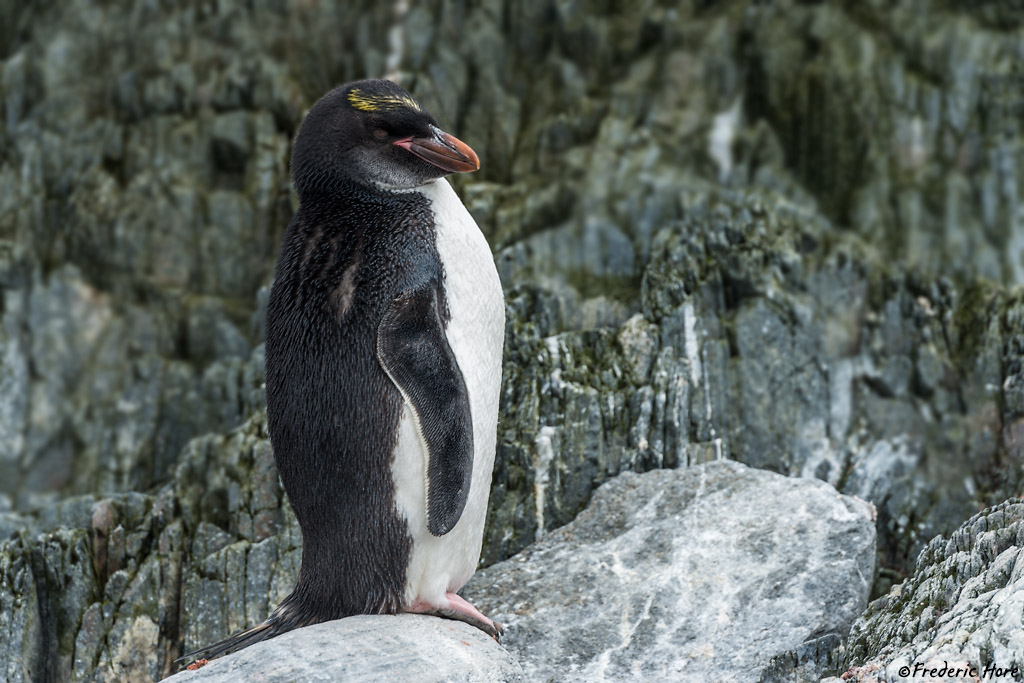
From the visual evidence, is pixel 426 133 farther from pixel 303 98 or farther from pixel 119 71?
pixel 119 71

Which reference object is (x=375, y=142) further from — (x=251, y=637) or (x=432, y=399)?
(x=251, y=637)

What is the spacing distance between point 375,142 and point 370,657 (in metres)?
2.30

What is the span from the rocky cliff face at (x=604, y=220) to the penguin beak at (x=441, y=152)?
3.29 metres

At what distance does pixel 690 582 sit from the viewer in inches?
224

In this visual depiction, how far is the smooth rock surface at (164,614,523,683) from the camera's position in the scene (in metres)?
4.38

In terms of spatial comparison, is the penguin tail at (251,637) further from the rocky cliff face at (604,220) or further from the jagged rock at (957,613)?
the rocky cliff face at (604,220)

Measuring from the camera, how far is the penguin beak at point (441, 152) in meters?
5.13

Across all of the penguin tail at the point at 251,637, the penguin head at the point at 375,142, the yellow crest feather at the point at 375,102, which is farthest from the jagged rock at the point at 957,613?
the yellow crest feather at the point at 375,102

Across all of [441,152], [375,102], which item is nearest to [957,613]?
[441,152]

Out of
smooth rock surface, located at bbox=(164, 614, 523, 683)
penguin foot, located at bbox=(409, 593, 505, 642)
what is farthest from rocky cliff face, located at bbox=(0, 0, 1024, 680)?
smooth rock surface, located at bbox=(164, 614, 523, 683)

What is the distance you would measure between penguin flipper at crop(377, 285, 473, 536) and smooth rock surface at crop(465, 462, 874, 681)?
1.10 metres

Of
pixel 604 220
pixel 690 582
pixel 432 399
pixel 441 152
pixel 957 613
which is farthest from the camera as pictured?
pixel 604 220

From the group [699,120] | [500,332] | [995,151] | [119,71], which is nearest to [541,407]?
[500,332]

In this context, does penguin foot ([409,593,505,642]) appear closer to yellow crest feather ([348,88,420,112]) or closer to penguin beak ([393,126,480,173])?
penguin beak ([393,126,480,173])
